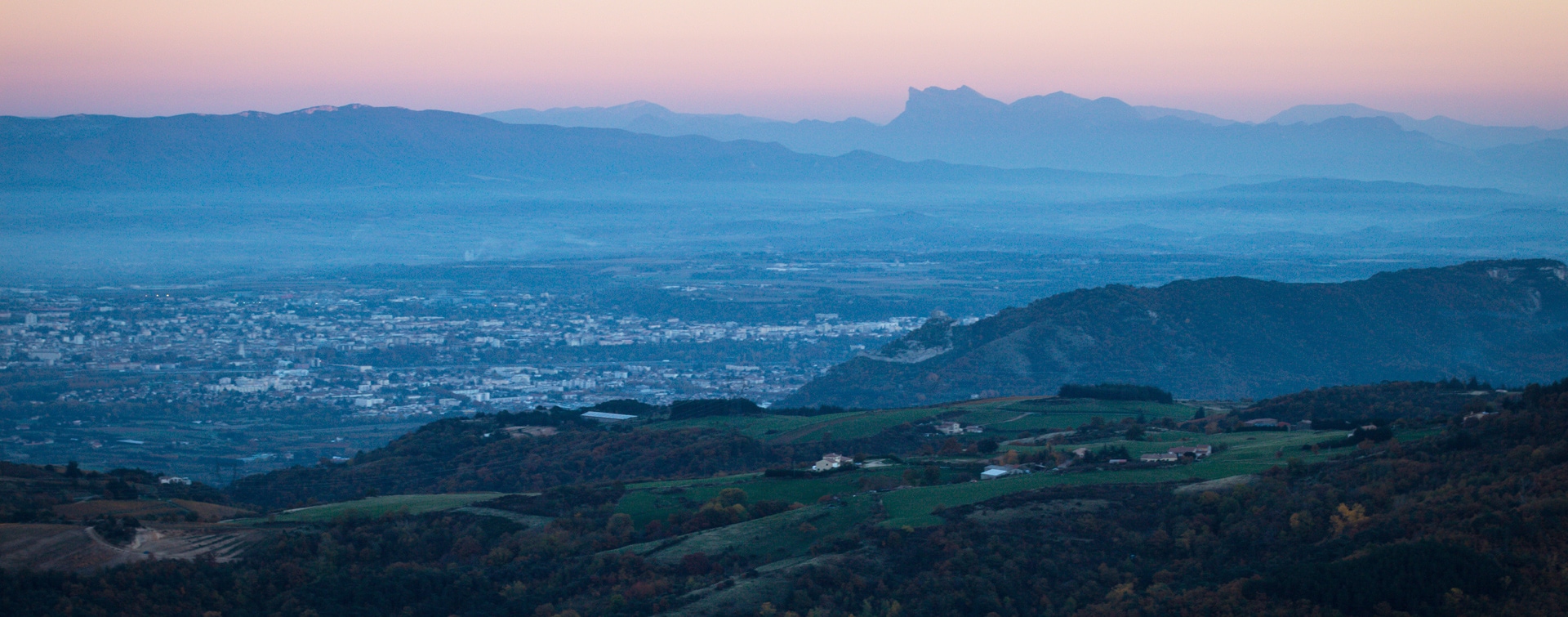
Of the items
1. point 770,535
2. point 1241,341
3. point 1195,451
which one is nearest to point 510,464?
point 770,535

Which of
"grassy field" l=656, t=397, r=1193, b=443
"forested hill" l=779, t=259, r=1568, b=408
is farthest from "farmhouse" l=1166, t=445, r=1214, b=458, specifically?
"forested hill" l=779, t=259, r=1568, b=408

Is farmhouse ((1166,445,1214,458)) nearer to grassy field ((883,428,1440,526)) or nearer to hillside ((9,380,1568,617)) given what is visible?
grassy field ((883,428,1440,526))

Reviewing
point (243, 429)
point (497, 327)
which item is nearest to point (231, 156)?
point (497, 327)

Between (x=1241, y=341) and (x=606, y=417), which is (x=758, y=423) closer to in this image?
(x=606, y=417)

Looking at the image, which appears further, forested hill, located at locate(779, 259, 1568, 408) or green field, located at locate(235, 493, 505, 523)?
forested hill, located at locate(779, 259, 1568, 408)

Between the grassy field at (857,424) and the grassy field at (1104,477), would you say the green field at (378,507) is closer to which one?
the grassy field at (1104,477)

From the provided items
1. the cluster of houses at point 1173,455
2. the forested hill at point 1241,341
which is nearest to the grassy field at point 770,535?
the cluster of houses at point 1173,455
